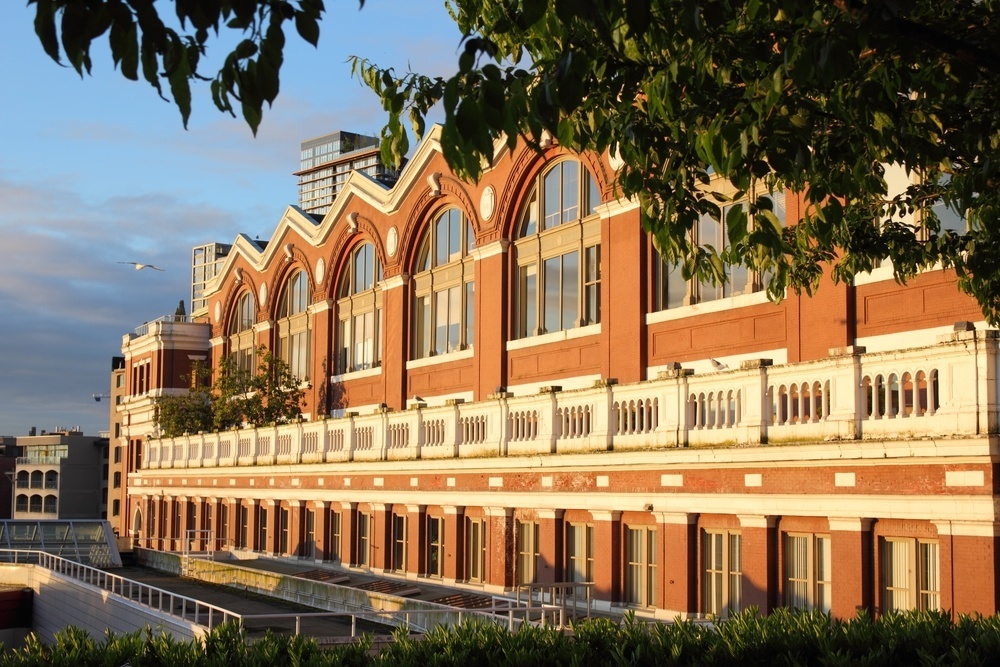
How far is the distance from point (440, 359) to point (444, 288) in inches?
88.5

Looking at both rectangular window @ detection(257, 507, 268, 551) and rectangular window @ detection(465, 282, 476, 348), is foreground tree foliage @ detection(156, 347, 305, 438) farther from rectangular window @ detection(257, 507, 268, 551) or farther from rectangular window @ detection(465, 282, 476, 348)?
rectangular window @ detection(465, 282, 476, 348)

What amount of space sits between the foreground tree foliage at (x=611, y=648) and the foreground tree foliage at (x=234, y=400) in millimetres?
35152

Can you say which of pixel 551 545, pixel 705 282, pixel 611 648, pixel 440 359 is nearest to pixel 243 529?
pixel 440 359

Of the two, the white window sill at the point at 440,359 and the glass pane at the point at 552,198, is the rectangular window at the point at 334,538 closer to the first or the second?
the white window sill at the point at 440,359

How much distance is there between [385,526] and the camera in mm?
37594

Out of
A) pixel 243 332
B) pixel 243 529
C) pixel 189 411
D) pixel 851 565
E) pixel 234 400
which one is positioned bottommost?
pixel 243 529

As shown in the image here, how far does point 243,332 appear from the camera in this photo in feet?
190

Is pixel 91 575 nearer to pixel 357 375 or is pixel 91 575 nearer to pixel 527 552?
pixel 357 375

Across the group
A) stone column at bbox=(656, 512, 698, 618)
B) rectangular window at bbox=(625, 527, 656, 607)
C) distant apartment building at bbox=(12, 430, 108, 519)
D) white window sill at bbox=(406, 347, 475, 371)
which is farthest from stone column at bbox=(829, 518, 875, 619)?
distant apartment building at bbox=(12, 430, 108, 519)

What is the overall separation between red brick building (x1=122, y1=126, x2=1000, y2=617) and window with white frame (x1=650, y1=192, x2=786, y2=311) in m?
0.07

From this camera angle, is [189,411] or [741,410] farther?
[189,411]

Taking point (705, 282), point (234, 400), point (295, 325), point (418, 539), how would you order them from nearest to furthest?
point (705, 282) → point (418, 539) → point (295, 325) → point (234, 400)

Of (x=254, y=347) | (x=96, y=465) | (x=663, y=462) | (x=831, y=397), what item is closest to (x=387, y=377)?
(x=254, y=347)

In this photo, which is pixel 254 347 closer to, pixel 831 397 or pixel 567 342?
pixel 567 342
